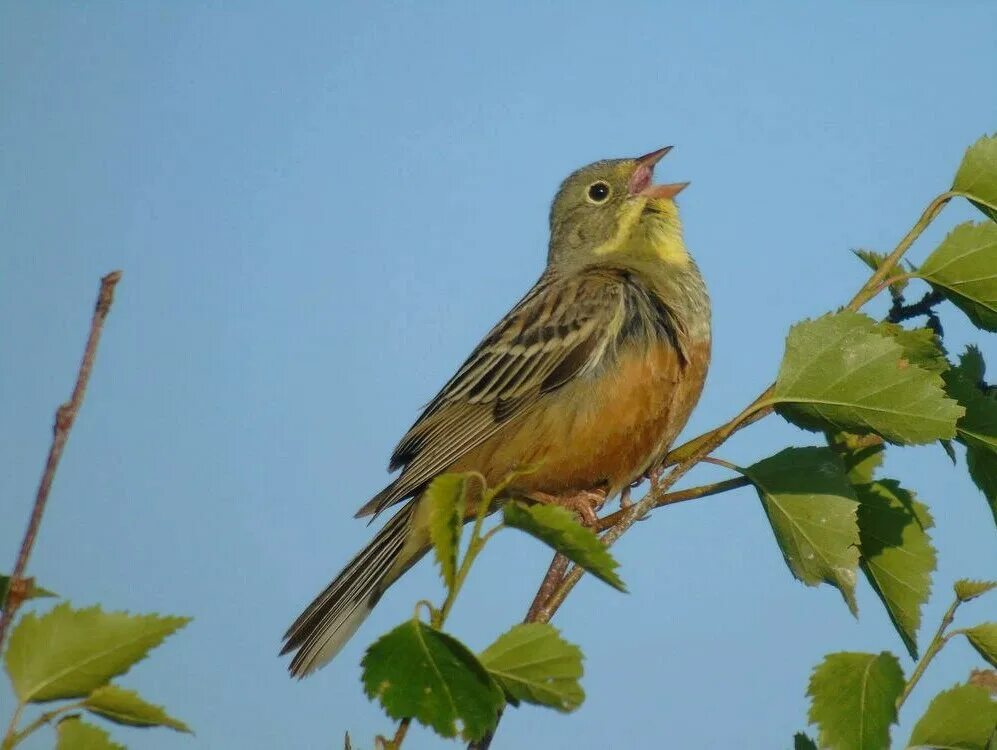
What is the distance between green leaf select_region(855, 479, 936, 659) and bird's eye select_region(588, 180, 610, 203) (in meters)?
4.11

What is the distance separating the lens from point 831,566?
3.36 meters

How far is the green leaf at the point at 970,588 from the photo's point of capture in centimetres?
307

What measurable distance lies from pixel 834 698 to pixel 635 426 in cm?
252

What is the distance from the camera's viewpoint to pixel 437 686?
2.34 metres

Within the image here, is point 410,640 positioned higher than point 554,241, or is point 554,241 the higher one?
point 554,241

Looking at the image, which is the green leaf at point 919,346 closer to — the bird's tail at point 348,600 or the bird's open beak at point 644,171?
the bird's tail at point 348,600

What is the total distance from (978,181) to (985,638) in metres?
1.34

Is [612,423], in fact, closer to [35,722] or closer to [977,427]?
[977,427]

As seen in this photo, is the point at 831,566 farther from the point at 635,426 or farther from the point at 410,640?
the point at 635,426

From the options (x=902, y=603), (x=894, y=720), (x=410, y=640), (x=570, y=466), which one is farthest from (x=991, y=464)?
(x=570, y=466)

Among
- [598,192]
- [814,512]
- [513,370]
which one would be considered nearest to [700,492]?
[814,512]

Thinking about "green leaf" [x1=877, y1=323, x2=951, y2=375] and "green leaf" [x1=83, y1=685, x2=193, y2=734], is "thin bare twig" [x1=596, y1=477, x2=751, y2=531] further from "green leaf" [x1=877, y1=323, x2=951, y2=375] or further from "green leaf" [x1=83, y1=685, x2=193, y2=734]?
"green leaf" [x1=83, y1=685, x2=193, y2=734]

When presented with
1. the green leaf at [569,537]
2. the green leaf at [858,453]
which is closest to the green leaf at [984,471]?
the green leaf at [858,453]

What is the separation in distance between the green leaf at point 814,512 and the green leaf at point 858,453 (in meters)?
0.40
